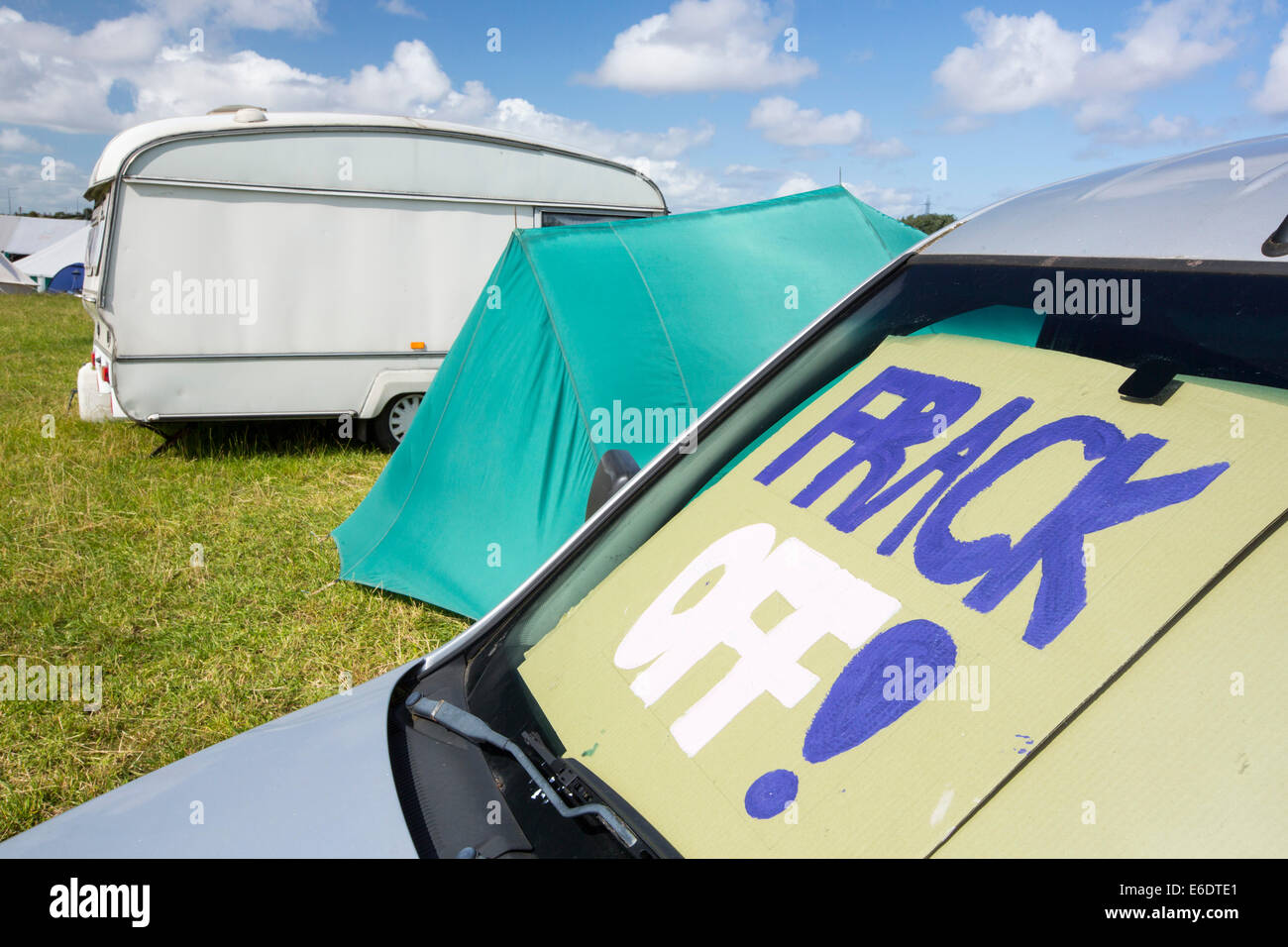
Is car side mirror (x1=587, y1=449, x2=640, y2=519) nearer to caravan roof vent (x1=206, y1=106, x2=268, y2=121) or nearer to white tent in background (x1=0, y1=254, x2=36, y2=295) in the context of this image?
caravan roof vent (x1=206, y1=106, x2=268, y2=121)

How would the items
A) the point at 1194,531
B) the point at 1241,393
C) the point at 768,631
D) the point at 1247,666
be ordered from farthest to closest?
the point at 768,631 < the point at 1241,393 < the point at 1194,531 < the point at 1247,666

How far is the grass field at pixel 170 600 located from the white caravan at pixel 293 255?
0.60 meters

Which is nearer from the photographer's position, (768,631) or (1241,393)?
(1241,393)

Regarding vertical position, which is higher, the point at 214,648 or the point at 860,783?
the point at 860,783

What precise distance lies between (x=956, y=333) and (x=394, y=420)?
6.65 metres

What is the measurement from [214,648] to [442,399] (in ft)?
5.53

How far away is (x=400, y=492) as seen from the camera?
194 inches

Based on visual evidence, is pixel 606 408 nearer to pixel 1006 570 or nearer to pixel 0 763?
pixel 0 763

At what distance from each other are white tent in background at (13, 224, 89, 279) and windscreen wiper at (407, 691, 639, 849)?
33.0 metres

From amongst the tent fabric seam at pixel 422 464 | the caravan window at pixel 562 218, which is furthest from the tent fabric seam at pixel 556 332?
the caravan window at pixel 562 218

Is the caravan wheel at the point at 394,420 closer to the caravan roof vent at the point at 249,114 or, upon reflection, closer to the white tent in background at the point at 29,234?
the caravan roof vent at the point at 249,114

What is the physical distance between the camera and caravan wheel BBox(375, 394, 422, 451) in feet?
24.8

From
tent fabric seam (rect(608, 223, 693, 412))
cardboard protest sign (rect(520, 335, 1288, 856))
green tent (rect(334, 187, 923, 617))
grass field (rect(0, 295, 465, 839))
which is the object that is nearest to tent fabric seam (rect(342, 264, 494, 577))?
green tent (rect(334, 187, 923, 617))
